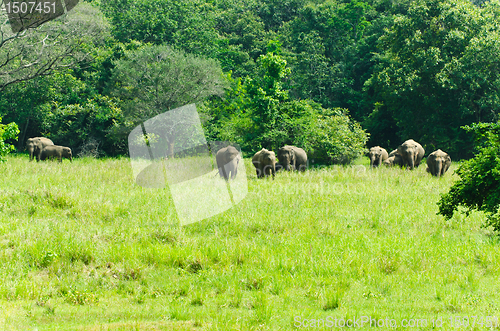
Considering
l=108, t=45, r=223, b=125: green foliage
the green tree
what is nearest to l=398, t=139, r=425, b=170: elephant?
the green tree

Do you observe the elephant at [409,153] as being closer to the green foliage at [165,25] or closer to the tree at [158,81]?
the tree at [158,81]

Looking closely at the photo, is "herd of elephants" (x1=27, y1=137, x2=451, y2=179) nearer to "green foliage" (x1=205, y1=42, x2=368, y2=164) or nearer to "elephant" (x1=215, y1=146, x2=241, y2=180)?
"elephant" (x1=215, y1=146, x2=241, y2=180)

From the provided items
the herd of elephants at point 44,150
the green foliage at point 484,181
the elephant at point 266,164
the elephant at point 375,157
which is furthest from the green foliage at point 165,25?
the green foliage at point 484,181

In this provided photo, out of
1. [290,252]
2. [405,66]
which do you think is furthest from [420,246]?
[405,66]

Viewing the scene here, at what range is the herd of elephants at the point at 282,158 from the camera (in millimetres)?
18250

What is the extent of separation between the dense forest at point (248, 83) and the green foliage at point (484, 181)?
55.5ft

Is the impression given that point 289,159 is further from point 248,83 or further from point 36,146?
point 36,146

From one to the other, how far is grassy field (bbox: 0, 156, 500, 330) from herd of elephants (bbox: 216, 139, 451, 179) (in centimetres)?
524

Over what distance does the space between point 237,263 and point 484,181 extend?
4.30 meters

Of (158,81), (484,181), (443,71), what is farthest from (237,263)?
(443,71)

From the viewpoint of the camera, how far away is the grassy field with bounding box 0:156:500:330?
18.9 ft

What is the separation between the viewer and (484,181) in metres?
7.44

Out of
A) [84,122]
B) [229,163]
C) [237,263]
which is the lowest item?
[84,122]

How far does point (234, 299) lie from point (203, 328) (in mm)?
1084
